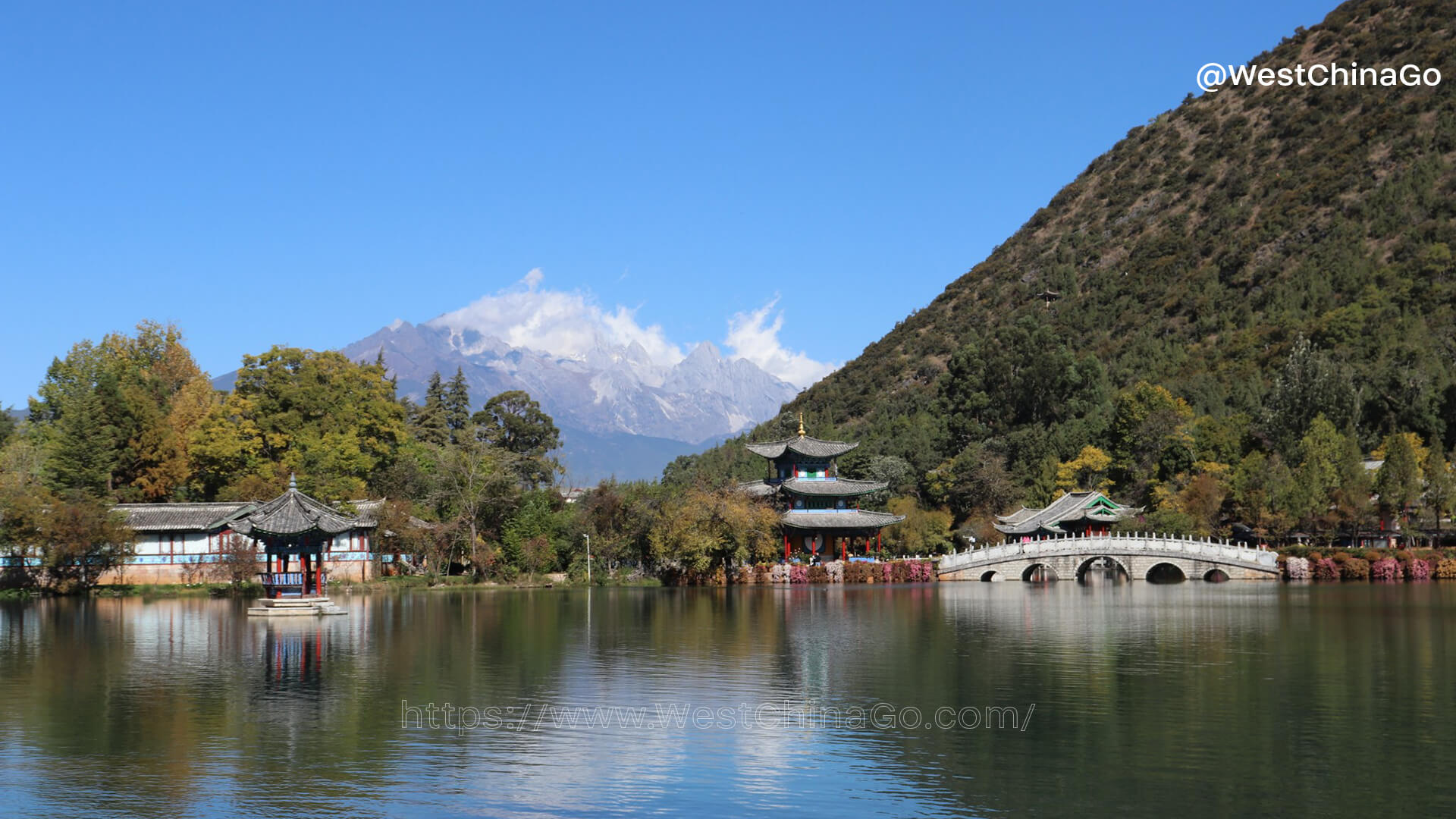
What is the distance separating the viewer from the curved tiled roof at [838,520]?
234 ft

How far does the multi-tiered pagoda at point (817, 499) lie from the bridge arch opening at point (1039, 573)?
7646 millimetres

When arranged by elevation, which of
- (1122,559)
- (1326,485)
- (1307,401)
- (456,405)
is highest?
(456,405)

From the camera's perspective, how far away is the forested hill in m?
88.8

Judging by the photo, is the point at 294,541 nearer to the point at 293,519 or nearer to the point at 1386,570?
the point at 293,519

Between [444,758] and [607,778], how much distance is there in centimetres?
284

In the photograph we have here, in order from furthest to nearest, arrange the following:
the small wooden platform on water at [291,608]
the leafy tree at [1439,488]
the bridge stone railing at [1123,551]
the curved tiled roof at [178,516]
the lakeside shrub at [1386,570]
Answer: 1. the leafy tree at [1439,488]
2. the bridge stone railing at [1123,551]
3. the curved tiled roof at [178,516]
4. the lakeside shrub at [1386,570]
5. the small wooden platform on water at [291,608]

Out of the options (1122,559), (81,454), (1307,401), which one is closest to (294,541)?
(81,454)

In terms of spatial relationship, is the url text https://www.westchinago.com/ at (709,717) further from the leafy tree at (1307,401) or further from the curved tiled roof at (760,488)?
the leafy tree at (1307,401)

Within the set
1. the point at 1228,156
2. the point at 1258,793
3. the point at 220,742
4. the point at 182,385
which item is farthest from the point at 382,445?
the point at 1228,156

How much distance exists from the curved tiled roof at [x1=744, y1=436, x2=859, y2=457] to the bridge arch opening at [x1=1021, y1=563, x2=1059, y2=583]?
1208 centimetres

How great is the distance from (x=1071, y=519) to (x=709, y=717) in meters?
56.7

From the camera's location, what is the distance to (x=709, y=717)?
880 inches

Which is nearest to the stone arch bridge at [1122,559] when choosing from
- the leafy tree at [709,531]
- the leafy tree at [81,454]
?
the leafy tree at [709,531]

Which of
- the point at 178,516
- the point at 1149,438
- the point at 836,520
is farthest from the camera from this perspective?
the point at 1149,438
